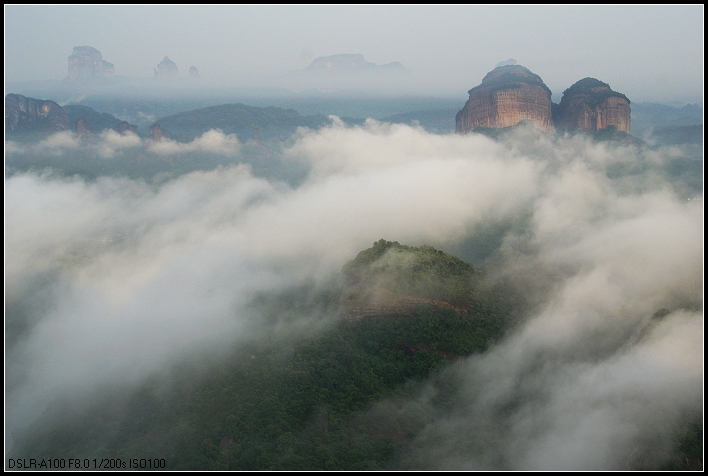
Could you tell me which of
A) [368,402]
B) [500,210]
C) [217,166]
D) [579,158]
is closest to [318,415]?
[368,402]

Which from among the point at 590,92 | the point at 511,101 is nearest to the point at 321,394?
the point at 511,101

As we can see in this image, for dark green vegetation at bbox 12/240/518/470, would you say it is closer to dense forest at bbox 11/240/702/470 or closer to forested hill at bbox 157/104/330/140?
dense forest at bbox 11/240/702/470

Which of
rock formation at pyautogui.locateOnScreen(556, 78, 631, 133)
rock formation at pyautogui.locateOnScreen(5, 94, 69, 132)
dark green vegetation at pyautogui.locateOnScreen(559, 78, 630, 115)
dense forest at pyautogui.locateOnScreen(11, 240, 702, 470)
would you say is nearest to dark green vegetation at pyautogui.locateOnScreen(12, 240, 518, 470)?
dense forest at pyautogui.locateOnScreen(11, 240, 702, 470)

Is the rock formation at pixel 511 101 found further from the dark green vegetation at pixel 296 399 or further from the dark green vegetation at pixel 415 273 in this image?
the dark green vegetation at pixel 296 399

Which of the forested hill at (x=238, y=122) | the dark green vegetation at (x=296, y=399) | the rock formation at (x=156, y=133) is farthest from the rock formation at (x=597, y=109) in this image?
the rock formation at (x=156, y=133)

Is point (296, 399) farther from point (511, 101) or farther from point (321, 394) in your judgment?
point (511, 101)
